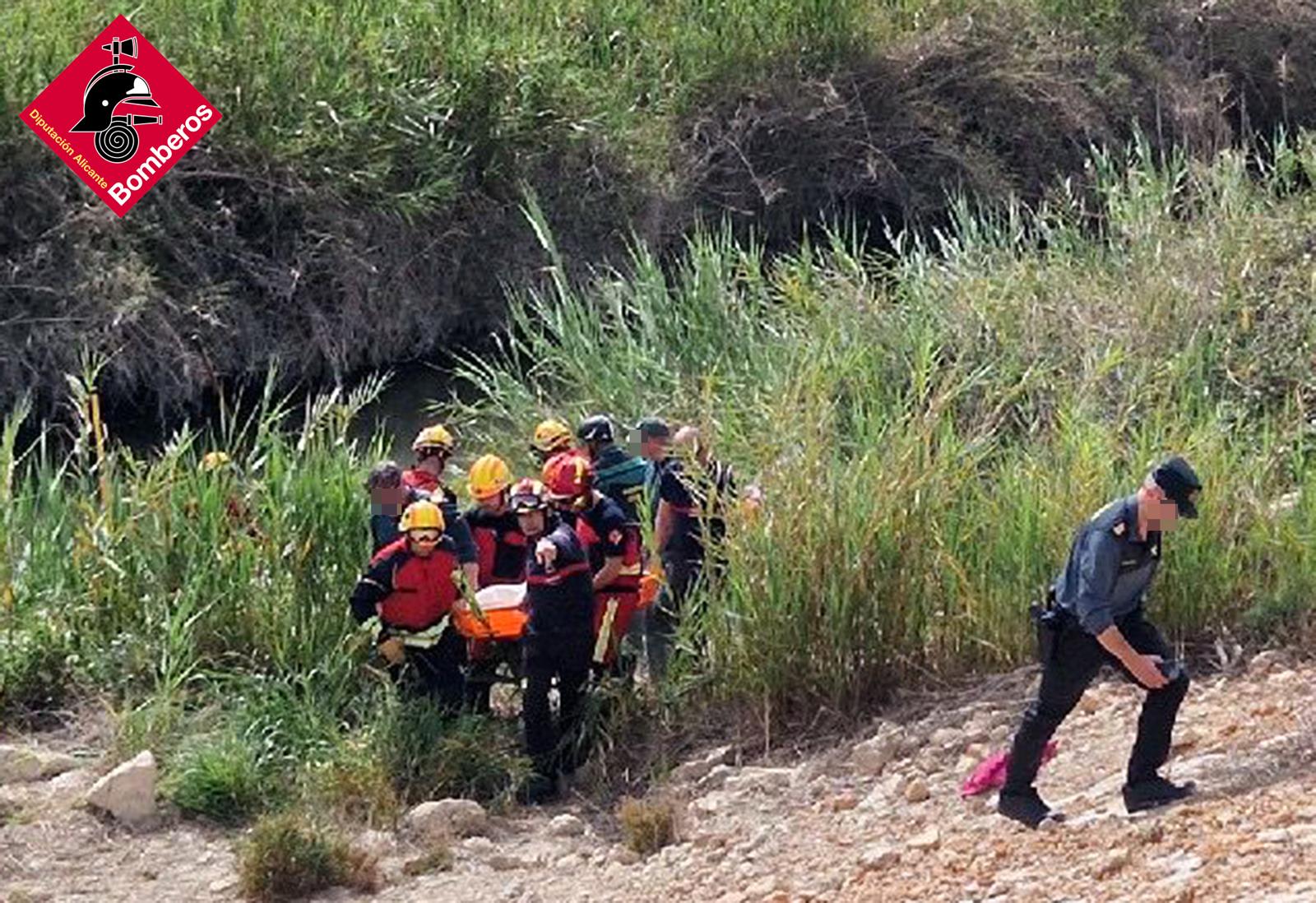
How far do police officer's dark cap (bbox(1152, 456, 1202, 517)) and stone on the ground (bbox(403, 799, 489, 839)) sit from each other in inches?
116

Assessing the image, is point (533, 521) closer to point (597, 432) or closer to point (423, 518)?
point (423, 518)

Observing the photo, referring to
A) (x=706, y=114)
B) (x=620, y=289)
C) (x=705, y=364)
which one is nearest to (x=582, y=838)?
(x=705, y=364)

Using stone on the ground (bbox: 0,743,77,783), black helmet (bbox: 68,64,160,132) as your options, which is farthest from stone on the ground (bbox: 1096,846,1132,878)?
black helmet (bbox: 68,64,160,132)

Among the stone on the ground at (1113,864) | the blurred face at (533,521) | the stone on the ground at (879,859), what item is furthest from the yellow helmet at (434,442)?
the stone on the ground at (1113,864)

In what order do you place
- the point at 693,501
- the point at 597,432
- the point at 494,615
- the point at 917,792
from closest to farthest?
the point at 917,792 → the point at 494,615 → the point at 693,501 → the point at 597,432

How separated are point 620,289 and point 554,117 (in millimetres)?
4033

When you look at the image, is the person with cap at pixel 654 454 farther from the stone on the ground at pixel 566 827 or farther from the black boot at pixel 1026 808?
the black boot at pixel 1026 808

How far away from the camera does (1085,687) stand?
7172 mm

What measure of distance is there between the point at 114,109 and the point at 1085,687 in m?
10.1

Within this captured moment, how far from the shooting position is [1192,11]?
64.6 feet

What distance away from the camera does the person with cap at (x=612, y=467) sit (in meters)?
9.53

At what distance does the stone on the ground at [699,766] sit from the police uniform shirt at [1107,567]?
6.85 ft

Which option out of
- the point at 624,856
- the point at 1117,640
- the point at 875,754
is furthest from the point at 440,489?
the point at 1117,640

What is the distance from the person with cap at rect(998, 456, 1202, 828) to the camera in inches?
270
